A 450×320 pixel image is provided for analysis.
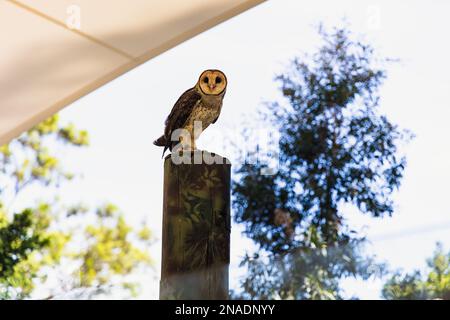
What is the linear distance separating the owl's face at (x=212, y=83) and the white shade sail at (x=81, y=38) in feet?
2.82

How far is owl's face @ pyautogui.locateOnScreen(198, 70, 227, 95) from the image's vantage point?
2.21 metres

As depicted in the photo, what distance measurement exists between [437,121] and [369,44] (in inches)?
29.3

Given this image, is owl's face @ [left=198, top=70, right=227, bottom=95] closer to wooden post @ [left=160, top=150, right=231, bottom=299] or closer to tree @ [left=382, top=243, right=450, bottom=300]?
wooden post @ [left=160, top=150, right=231, bottom=299]

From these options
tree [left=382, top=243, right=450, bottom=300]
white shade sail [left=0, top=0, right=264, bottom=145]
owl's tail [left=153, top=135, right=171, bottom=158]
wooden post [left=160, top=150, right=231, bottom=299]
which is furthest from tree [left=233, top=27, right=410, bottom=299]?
wooden post [left=160, top=150, right=231, bottom=299]

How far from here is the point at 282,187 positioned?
4.93m

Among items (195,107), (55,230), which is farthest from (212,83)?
(55,230)

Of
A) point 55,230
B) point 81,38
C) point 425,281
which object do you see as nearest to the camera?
point 81,38

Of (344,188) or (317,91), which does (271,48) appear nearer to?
(317,91)

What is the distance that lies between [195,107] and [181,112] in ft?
0.14

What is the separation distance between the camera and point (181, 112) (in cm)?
227

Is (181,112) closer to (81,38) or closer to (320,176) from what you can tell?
(81,38)

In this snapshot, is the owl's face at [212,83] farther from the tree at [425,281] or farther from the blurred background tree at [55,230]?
the blurred background tree at [55,230]

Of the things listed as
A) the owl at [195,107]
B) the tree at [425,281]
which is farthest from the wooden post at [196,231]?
the tree at [425,281]
